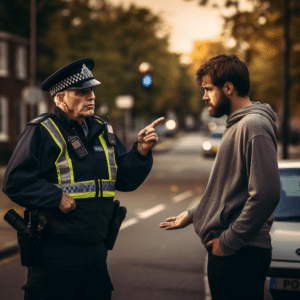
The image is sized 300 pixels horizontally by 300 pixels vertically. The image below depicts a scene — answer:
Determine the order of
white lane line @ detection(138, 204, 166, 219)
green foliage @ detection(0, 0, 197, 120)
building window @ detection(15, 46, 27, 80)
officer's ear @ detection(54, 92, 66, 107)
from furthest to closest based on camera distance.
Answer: green foliage @ detection(0, 0, 197, 120) → building window @ detection(15, 46, 27, 80) → white lane line @ detection(138, 204, 166, 219) → officer's ear @ detection(54, 92, 66, 107)

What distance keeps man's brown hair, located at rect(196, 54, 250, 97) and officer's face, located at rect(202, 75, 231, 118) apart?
0.03 metres

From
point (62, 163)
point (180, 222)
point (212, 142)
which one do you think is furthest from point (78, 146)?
point (212, 142)

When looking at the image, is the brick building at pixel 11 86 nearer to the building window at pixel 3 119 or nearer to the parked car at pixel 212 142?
the building window at pixel 3 119

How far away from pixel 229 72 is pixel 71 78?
92cm

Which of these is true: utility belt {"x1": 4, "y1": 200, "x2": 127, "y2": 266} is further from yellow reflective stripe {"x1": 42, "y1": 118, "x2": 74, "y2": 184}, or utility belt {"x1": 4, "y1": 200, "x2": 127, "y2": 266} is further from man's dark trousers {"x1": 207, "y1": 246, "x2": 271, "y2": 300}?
man's dark trousers {"x1": 207, "y1": 246, "x2": 271, "y2": 300}

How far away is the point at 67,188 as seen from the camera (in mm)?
2984

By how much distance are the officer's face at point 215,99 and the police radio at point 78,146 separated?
720 millimetres

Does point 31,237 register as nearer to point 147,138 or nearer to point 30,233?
point 30,233

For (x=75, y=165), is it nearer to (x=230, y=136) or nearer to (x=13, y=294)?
(x=230, y=136)

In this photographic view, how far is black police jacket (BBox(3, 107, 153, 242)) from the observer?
113 inches

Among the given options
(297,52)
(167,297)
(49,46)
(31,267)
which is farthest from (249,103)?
(49,46)

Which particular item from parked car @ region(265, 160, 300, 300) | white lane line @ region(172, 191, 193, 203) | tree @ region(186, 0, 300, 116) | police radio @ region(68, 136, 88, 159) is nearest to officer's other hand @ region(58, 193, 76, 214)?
police radio @ region(68, 136, 88, 159)

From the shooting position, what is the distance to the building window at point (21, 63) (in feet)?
96.2

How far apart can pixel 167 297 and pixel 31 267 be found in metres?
2.51
